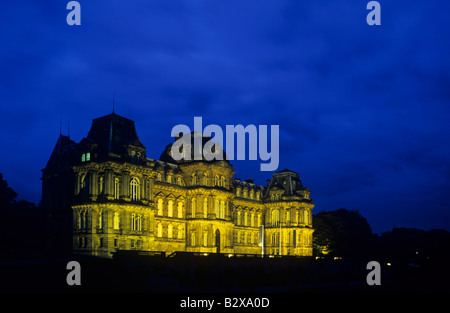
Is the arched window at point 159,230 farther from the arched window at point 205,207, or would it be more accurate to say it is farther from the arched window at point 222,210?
the arched window at point 222,210

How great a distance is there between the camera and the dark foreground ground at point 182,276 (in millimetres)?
45819

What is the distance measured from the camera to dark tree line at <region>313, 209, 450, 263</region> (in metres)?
111

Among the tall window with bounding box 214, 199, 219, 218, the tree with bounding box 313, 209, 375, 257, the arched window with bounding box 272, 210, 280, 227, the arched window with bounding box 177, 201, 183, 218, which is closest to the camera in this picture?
the arched window with bounding box 177, 201, 183, 218

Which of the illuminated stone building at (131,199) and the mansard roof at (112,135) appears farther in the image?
the mansard roof at (112,135)

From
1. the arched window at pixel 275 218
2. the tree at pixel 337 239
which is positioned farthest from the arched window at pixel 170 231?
the tree at pixel 337 239

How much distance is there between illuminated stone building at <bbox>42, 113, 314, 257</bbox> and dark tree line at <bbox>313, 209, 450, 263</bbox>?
1570cm

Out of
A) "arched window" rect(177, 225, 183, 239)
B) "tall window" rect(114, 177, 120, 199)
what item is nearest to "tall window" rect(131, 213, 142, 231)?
"tall window" rect(114, 177, 120, 199)

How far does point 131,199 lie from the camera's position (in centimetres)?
7056

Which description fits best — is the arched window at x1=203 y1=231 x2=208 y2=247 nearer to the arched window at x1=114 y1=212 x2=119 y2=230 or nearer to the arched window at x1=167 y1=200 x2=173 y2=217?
the arched window at x1=167 y1=200 x2=173 y2=217

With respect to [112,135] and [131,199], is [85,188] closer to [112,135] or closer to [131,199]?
[131,199]

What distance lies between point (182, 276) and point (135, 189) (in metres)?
18.9

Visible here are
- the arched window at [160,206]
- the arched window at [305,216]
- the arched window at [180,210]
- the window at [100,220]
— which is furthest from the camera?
the arched window at [305,216]

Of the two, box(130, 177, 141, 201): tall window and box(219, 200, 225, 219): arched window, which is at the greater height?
box(130, 177, 141, 201): tall window
